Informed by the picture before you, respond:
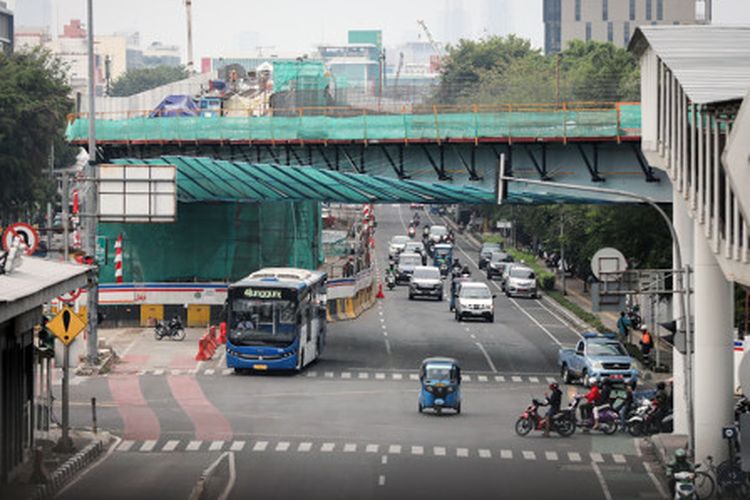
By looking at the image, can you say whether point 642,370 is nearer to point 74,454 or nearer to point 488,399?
point 488,399

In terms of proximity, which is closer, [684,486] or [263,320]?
[684,486]

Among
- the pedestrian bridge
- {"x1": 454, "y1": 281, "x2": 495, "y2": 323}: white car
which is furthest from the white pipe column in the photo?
{"x1": 454, "y1": 281, "x2": 495, "y2": 323}: white car

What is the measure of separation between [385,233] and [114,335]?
90.9 meters

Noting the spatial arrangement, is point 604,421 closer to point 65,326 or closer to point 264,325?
point 264,325

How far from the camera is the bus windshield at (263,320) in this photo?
56500 millimetres

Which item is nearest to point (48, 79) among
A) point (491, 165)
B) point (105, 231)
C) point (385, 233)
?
point (385, 233)

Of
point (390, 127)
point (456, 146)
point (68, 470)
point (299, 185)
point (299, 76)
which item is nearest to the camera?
point (68, 470)

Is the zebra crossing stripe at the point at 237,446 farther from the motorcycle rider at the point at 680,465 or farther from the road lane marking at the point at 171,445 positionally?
the motorcycle rider at the point at 680,465

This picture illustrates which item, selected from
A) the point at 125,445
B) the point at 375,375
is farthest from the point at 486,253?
the point at 125,445

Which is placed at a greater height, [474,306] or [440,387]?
[474,306]

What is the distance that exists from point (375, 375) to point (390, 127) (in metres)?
10.2

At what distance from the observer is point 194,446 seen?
42031 mm

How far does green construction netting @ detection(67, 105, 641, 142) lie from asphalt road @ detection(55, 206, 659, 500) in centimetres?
836

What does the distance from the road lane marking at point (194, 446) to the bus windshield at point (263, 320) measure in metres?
14.0
